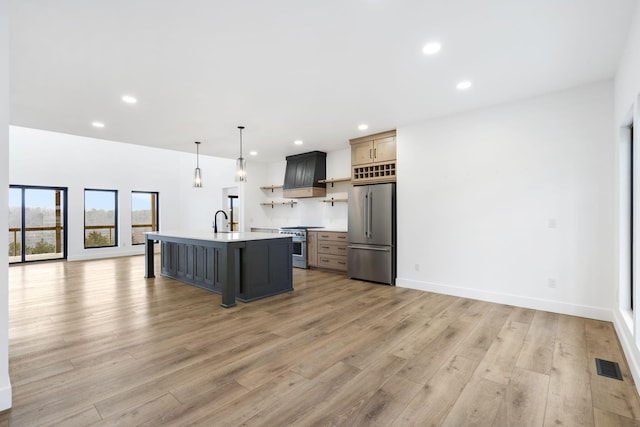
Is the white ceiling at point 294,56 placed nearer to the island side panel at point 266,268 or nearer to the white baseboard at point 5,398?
the island side panel at point 266,268

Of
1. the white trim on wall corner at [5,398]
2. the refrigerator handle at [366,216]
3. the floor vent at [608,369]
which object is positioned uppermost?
the refrigerator handle at [366,216]

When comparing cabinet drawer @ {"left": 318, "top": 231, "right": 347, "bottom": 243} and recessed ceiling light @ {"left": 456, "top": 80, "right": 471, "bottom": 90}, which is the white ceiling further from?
cabinet drawer @ {"left": 318, "top": 231, "right": 347, "bottom": 243}

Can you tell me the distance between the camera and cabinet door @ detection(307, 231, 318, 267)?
6.59 metres

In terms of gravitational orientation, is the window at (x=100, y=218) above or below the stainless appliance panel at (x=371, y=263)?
above

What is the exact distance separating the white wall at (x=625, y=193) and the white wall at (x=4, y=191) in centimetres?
415

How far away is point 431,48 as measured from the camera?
8.85 feet

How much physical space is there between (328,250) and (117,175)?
6.79m

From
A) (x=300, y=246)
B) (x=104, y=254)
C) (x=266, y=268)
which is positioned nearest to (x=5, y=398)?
(x=266, y=268)

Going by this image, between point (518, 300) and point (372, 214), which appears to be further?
point (372, 214)

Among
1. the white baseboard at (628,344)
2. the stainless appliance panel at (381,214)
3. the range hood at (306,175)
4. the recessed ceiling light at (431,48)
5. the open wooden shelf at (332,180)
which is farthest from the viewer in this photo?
the range hood at (306,175)

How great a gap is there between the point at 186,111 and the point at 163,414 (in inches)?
146

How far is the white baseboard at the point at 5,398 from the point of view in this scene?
1890mm

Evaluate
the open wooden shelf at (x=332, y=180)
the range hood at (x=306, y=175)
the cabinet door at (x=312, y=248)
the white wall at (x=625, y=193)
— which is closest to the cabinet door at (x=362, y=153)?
the open wooden shelf at (x=332, y=180)

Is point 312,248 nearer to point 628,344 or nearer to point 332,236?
point 332,236
